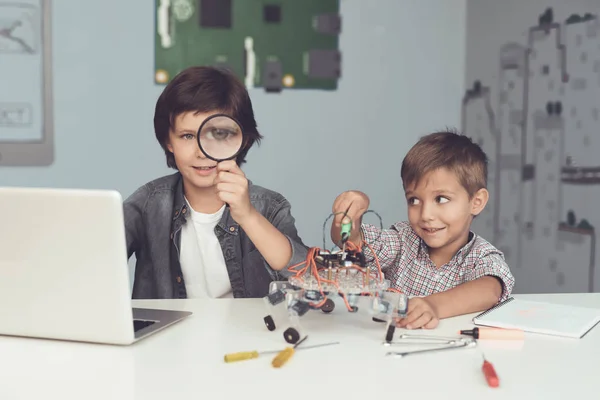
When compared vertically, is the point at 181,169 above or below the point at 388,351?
above

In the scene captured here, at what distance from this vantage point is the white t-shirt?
1.77 m

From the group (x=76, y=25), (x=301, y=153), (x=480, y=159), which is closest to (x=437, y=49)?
(x=301, y=153)

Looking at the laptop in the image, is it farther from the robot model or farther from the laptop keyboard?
the robot model

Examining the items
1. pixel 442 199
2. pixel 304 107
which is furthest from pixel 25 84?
pixel 442 199

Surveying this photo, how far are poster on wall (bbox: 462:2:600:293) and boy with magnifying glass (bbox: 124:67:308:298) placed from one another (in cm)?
138

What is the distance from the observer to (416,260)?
1720mm

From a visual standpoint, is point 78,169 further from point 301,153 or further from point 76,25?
point 301,153

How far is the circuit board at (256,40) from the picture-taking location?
3.21 metres

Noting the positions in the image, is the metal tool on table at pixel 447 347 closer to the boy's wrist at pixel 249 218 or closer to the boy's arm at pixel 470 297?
the boy's arm at pixel 470 297

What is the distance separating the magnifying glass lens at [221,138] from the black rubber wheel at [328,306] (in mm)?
318

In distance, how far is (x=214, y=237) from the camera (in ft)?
5.89

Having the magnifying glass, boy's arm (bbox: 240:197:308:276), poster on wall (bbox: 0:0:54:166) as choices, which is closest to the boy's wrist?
boy's arm (bbox: 240:197:308:276)

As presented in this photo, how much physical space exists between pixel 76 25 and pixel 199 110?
1668 millimetres

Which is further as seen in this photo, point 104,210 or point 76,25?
point 76,25
